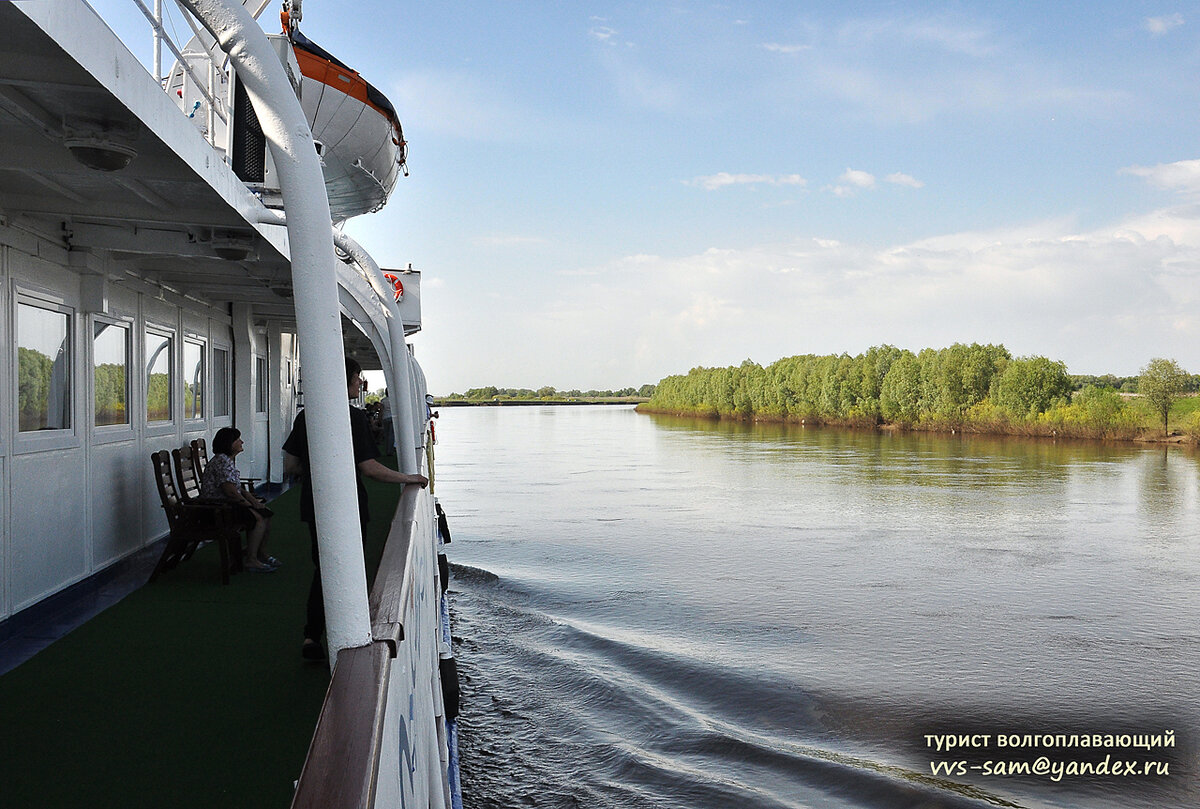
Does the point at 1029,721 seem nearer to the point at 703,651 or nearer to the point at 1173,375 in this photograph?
the point at 703,651

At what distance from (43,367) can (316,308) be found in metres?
4.80

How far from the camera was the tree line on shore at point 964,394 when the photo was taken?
205ft

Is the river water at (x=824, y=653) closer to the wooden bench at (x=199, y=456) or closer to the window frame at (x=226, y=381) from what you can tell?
the wooden bench at (x=199, y=456)

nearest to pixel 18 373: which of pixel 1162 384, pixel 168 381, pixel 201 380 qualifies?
pixel 168 381

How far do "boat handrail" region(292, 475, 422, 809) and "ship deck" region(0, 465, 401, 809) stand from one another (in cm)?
100

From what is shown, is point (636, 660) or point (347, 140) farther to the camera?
point (347, 140)

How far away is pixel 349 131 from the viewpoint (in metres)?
11.4

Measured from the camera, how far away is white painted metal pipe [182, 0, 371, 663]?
2.63 metres

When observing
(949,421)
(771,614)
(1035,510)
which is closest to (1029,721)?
(771,614)

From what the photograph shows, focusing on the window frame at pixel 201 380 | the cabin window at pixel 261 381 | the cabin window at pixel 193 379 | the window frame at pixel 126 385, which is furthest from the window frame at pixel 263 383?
the window frame at pixel 126 385

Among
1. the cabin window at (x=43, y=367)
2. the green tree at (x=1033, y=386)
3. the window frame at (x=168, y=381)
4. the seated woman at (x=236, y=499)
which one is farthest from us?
the green tree at (x=1033, y=386)

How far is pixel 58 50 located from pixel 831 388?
9653 centimetres

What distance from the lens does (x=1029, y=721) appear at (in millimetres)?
8758

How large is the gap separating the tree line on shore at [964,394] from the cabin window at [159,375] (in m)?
61.4
